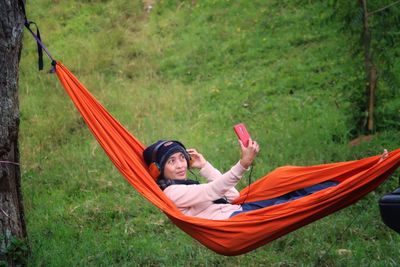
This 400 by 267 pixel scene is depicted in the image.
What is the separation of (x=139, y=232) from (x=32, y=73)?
430cm

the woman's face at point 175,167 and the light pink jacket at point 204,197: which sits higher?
the woman's face at point 175,167

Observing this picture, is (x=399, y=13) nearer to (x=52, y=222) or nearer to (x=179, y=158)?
(x=179, y=158)

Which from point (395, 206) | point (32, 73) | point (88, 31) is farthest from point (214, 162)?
point (88, 31)

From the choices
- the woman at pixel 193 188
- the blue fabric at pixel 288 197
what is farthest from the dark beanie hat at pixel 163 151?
the blue fabric at pixel 288 197

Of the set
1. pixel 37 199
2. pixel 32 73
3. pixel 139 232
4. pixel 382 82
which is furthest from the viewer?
pixel 32 73

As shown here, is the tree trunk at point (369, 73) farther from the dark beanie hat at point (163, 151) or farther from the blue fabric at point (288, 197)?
the dark beanie hat at point (163, 151)

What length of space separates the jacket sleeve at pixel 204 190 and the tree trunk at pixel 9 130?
0.86m

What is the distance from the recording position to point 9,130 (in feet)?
10.9

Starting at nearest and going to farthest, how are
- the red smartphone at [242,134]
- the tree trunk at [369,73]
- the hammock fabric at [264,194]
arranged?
the hammock fabric at [264,194] < the red smartphone at [242,134] < the tree trunk at [369,73]

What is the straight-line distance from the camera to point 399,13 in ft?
17.5

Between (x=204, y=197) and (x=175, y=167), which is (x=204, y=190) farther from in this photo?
(x=175, y=167)

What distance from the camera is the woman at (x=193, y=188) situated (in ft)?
10.8

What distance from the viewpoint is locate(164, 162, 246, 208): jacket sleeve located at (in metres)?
3.20

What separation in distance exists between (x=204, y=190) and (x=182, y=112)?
347cm
